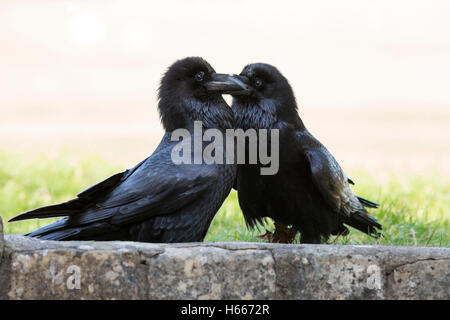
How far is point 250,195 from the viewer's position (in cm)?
557

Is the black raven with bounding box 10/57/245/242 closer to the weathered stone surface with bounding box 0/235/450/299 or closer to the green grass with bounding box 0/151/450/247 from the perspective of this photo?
the weathered stone surface with bounding box 0/235/450/299

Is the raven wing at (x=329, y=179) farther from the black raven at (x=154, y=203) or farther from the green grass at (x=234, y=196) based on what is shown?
the black raven at (x=154, y=203)

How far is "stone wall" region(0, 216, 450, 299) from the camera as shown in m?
4.06

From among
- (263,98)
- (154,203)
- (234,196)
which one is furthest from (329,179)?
(234,196)

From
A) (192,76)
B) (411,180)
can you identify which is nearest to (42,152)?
(411,180)

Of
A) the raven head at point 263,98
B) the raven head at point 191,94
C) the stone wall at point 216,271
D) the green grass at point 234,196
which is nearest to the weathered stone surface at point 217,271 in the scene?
the stone wall at point 216,271

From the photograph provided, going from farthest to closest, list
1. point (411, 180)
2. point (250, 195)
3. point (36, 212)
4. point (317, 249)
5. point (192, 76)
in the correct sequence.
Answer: point (411, 180) < point (250, 195) < point (192, 76) < point (36, 212) < point (317, 249)

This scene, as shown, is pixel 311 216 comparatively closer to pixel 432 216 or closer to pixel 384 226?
pixel 384 226

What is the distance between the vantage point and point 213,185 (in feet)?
15.8

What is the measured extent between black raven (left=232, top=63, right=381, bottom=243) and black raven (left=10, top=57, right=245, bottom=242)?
53cm

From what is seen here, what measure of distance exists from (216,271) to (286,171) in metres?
1.51

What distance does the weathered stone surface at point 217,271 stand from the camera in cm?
406

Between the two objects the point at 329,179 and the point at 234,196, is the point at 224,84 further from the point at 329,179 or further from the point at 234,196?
the point at 234,196
